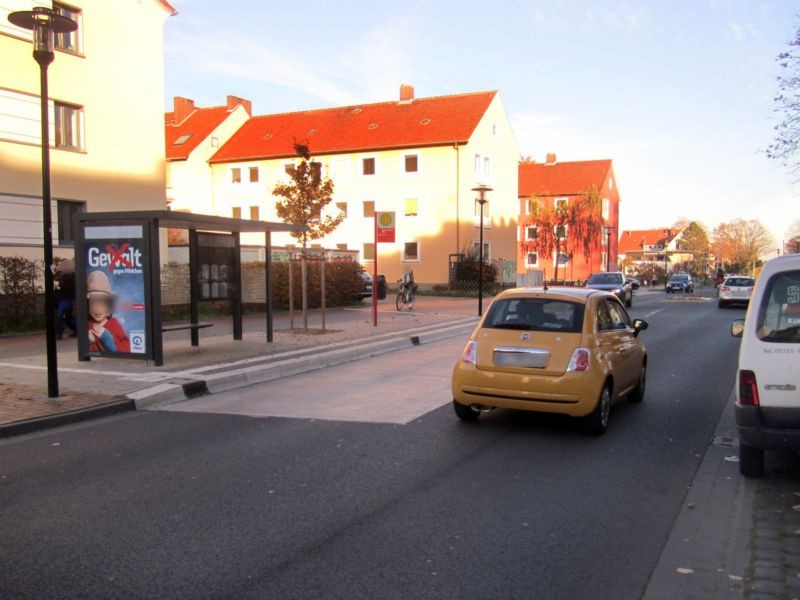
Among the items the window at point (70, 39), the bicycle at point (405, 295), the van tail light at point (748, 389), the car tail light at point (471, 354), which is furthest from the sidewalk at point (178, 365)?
the window at point (70, 39)

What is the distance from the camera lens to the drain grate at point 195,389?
375 inches

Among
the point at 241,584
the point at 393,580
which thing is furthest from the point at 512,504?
the point at 241,584

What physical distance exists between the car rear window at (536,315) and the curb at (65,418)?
4554 millimetres

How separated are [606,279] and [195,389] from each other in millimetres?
24316

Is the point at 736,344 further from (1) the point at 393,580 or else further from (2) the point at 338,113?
(2) the point at 338,113

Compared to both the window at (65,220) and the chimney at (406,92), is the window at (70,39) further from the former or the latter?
the chimney at (406,92)

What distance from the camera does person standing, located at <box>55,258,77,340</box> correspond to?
47.6 feet

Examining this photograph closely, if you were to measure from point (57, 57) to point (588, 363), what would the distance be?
20.6 m

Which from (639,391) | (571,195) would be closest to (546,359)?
(639,391)

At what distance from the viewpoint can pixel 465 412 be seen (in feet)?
25.3

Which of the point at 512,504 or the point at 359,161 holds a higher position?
the point at 359,161

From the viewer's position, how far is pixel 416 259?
44.0 meters

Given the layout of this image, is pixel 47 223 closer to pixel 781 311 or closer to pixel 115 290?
pixel 115 290

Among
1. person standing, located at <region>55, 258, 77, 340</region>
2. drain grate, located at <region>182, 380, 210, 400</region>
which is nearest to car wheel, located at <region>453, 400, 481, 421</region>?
drain grate, located at <region>182, 380, 210, 400</region>
